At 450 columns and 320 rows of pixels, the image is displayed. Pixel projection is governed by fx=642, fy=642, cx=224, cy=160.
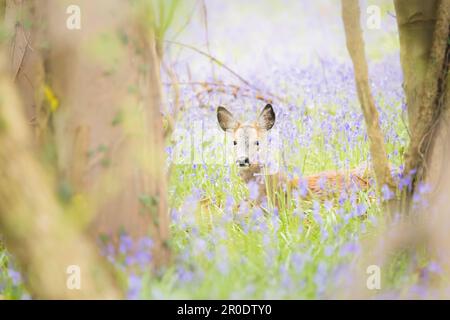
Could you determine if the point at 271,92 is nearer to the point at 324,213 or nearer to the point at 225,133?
the point at 225,133

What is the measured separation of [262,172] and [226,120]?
0.30 meters

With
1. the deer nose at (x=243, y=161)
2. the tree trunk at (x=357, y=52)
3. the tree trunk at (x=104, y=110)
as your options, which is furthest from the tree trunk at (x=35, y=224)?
the deer nose at (x=243, y=161)

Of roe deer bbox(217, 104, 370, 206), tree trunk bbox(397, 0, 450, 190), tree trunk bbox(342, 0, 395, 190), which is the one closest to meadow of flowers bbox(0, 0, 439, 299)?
roe deer bbox(217, 104, 370, 206)

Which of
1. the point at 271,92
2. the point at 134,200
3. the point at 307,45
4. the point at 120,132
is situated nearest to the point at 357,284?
the point at 134,200

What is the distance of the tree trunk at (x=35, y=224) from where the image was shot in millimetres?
1610

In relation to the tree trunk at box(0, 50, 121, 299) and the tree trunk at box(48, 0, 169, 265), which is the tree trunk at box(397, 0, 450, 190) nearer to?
the tree trunk at box(48, 0, 169, 265)

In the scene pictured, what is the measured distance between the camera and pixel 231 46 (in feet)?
8.90

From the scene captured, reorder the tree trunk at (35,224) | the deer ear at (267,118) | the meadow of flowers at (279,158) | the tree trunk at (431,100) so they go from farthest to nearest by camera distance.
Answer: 1. the deer ear at (267,118)
2. the tree trunk at (431,100)
3. the meadow of flowers at (279,158)
4. the tree trunk at (35,224)

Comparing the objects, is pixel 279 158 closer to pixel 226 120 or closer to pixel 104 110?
pixel 226 120

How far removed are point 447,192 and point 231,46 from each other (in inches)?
Answer: 43.9

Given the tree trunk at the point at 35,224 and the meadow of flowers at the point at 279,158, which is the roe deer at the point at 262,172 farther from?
the tree trunk at the point at 35,224

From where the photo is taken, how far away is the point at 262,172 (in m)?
2.95

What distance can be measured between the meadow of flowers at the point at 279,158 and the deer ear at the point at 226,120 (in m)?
0.13

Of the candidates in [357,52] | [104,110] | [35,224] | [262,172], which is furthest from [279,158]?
[35,224]
